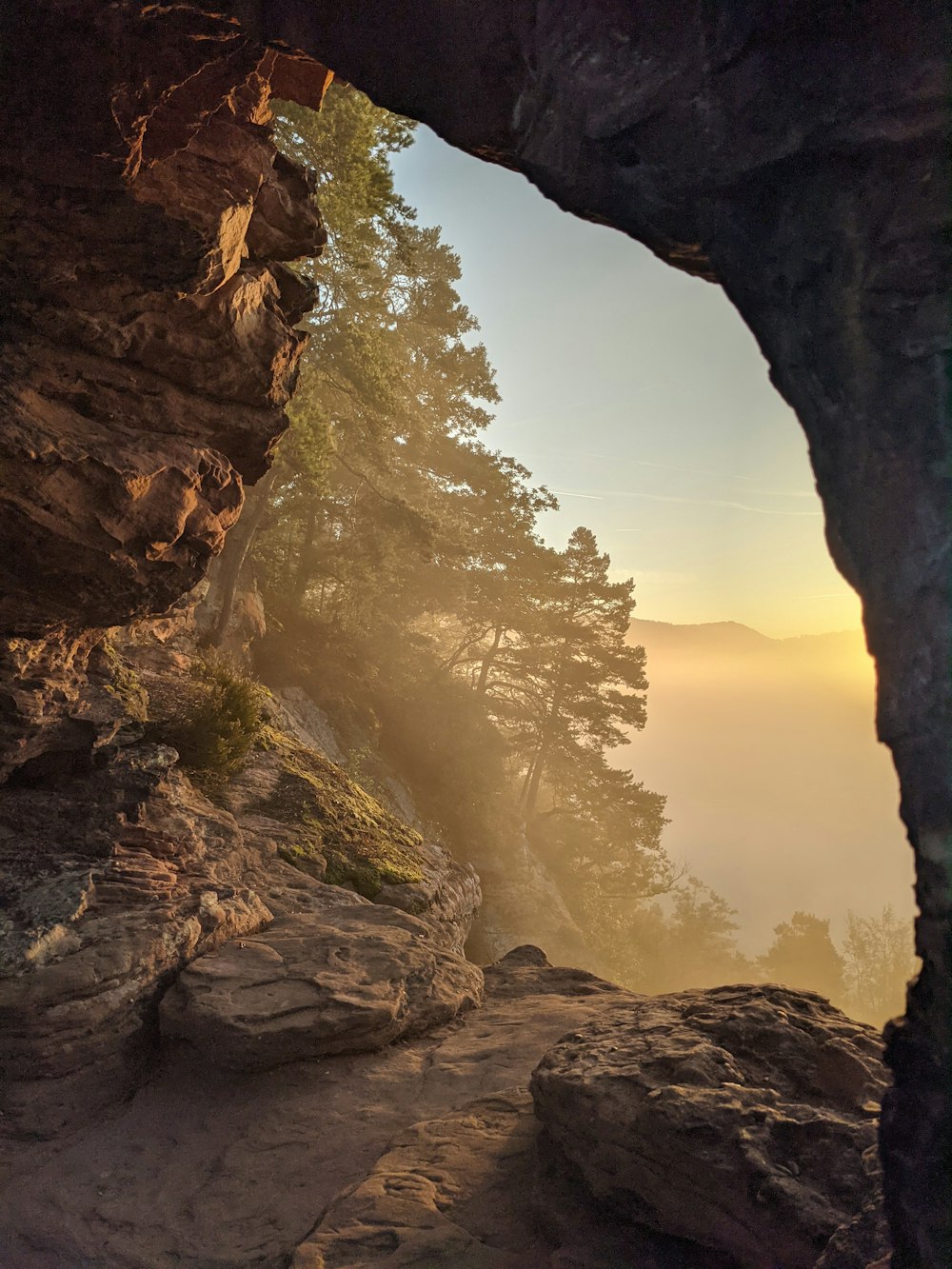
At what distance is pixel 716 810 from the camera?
13550 centimetres

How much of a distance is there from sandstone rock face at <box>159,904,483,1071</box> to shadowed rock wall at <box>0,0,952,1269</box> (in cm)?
396

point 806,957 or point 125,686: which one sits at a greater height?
point 125,686

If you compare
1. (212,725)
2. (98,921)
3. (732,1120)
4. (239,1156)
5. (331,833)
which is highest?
(212,725)

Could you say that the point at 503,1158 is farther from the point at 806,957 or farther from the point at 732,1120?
the point at 806,957

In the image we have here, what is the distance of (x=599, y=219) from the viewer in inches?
138

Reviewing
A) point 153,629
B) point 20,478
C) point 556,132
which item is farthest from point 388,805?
point 556,132

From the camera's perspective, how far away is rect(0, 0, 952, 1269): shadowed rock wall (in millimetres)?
2275

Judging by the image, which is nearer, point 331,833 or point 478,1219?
point 478,1219

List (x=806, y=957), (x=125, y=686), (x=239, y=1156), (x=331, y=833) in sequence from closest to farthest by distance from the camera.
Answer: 1. (x=239, y=1156)
2. (x=125, y=686)
3. (x=331, y=833)
4. (x=806, y=957)

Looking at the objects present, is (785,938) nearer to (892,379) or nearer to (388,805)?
(388,805)

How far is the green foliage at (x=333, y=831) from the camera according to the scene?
9000mm

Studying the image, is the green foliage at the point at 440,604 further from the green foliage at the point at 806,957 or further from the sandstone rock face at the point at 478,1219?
the green foliage at the point at 806,957

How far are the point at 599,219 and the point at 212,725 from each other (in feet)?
25.2

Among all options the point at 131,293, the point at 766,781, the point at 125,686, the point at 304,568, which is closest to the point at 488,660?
the point at 304,568
